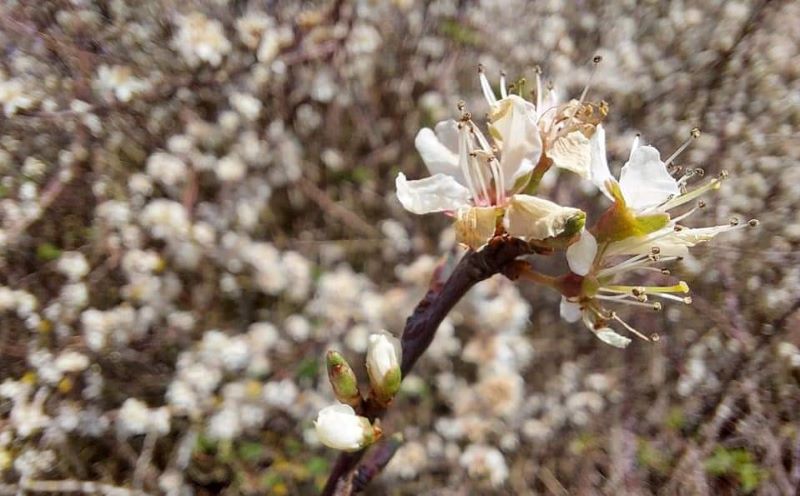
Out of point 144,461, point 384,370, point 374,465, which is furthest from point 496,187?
point 144,461

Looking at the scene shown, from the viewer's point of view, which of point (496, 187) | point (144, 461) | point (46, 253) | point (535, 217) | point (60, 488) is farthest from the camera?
point (46, 253)

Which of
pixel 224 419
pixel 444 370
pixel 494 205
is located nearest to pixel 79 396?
pixel 224 419

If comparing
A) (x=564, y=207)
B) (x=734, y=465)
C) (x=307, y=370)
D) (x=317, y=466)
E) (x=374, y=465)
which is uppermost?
(x=564, y=207)

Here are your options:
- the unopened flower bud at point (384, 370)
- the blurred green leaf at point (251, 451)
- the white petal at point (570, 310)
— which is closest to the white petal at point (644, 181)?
the white petal at point (570, 310)

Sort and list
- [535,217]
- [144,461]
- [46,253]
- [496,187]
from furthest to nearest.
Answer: [46,253] → [144,461] → [496,187] → [535,217]

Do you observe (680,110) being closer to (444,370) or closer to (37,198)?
(444,370)

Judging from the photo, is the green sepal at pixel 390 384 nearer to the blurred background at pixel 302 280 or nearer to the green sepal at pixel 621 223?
the green sepal at pixel 621 223

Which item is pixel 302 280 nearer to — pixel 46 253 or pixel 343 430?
pixel 46 253
